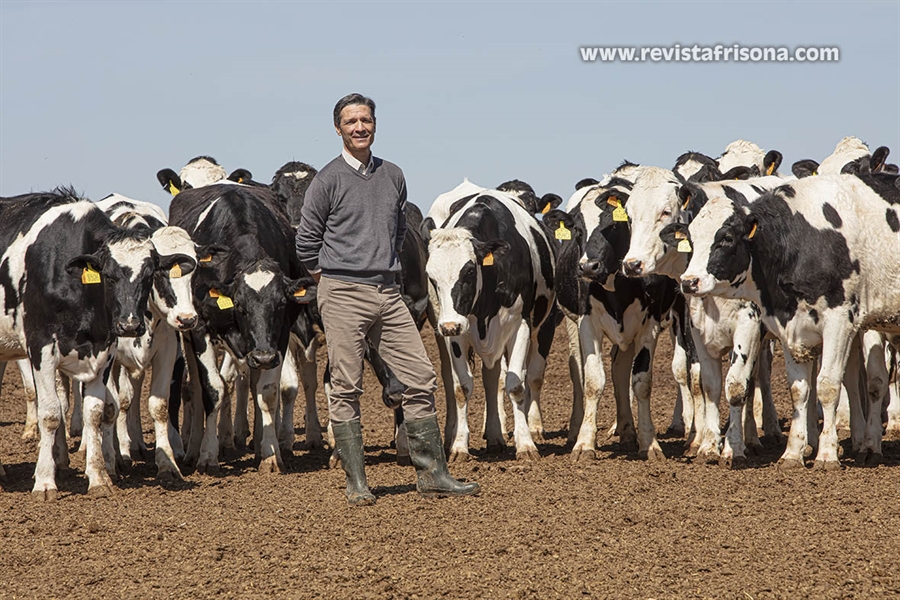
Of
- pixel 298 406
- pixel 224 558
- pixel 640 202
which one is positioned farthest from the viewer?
pixel 298 406

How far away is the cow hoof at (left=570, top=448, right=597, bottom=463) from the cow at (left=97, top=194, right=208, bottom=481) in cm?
364

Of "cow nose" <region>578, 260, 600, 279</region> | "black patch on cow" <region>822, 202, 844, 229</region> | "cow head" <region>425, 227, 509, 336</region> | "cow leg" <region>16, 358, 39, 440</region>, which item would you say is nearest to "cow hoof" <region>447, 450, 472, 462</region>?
"cow head" <region>425, 227, 509, 336</region>

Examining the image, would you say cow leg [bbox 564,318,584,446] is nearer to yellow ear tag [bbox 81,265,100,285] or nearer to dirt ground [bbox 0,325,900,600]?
dirt ground [bbox 0,325,900,600]

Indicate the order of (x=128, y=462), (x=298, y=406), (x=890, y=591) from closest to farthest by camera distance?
(x=890, y=591), (x=128, y=462), (x=298, y=406)

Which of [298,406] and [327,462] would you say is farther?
[298,406]

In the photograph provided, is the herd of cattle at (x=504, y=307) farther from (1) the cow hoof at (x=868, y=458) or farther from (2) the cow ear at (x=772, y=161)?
(2) the cow ear at (x=772, y=161)

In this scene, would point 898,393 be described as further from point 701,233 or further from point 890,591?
point 890,591

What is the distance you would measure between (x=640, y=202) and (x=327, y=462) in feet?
13.6

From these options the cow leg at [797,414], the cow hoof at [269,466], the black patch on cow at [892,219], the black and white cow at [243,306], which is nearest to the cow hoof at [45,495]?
the black and white cow at [243,306]

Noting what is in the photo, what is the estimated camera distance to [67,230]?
10438mm

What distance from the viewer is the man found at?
8.73 m

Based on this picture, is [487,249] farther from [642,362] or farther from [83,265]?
[83,265]

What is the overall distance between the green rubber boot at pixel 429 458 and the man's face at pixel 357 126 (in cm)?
210

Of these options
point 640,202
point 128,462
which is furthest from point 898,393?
point 128,462
